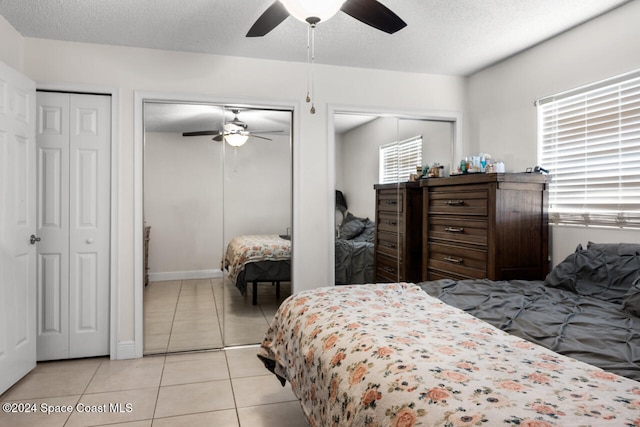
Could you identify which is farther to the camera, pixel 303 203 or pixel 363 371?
pixel 303 203

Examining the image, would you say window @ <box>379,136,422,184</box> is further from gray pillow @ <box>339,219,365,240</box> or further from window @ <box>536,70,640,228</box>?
window @ <box>536,70,640,228</box>

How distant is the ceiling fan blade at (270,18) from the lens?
2.17 metres

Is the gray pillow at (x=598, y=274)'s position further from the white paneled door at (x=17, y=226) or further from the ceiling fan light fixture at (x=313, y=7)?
the white paneled door at (x=17, y=226)

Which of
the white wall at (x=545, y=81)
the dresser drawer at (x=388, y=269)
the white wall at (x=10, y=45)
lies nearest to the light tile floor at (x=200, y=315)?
the dresser drawer at (x=388, y=269)

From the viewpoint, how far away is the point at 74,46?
3225mm

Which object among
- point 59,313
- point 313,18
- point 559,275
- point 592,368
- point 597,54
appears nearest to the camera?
point 592,368

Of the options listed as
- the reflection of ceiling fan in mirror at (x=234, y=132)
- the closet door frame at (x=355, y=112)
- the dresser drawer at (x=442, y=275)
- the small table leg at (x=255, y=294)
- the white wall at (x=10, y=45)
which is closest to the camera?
the white wall at (x=10, y=45)

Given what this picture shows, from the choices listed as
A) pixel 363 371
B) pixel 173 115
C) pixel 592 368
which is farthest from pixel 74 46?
pixel 592 368

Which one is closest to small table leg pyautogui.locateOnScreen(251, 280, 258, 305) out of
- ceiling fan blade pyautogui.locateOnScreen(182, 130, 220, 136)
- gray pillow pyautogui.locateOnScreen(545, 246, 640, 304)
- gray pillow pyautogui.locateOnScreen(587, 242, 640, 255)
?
ceiling fan blade pyautogui.locateOnScreen(182, 130, 220, 136)

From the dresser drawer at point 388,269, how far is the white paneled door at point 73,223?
236 cm

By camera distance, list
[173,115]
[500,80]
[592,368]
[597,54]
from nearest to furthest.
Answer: [592,368] < [597,54] < [173,115] < [500,80]

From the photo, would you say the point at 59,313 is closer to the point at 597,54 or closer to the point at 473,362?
the point at 473,362

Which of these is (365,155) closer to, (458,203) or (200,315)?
(458,203)

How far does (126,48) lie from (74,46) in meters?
0.38
